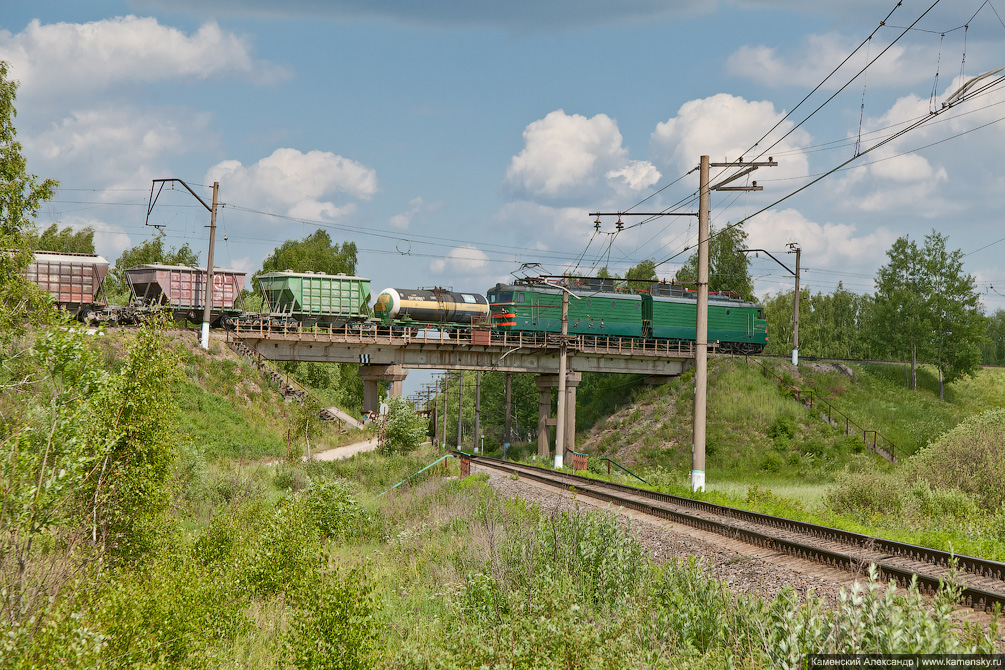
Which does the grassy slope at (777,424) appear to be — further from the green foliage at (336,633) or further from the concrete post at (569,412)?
the green foliage at (336,633)

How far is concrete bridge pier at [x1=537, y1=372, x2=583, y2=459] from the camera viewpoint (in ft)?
162

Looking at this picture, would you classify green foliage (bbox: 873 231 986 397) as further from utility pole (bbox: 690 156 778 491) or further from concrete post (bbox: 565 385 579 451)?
utility pole (bbox: 690 156 778 491)

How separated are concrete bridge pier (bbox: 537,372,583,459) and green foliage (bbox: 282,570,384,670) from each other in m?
38.2

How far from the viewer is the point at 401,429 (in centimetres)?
3447

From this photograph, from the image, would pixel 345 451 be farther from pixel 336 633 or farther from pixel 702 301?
pixel 336 633

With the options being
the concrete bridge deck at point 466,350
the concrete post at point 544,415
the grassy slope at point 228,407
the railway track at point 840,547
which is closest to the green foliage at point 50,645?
the railway track at point 840,547

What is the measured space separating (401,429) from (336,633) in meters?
24.5

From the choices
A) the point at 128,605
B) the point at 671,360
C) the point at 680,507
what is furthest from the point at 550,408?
the point at 128,605

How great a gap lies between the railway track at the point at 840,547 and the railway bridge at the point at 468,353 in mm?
22808

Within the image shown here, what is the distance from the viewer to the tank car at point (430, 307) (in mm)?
45781

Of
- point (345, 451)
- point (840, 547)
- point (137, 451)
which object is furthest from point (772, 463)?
point (137, 451)

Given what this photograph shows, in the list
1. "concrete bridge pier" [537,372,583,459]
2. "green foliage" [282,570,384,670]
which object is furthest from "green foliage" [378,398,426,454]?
"green foliage" [282,570,384,670]

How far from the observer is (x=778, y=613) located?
713 centimetres

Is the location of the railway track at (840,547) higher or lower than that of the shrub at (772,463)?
higher
